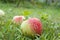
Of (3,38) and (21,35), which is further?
(21,35)

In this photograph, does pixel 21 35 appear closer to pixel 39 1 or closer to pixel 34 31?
pixel 34 31

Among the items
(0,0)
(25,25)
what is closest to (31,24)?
(25,25)

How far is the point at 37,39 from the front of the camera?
6.77ft

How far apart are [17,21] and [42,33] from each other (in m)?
0.47

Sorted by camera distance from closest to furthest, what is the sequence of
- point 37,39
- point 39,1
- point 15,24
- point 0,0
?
point 37,39
point 15,24
point 0,0
point 39,1

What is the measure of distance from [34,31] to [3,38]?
307 millimetres

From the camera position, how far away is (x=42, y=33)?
2.33 metres

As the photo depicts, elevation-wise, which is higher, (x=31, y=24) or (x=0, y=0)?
(x=31, y=24)

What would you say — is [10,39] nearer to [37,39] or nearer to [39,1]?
[37,39]

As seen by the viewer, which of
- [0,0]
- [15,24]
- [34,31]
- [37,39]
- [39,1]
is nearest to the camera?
[37,39]

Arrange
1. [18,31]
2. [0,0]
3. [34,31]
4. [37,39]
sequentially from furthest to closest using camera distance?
[0,0] < [18,31] < [34,31] < [37,39]

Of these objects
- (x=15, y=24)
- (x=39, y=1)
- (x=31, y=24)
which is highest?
(x=31, y=24)

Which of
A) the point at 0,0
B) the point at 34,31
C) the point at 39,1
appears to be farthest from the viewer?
the point at 39,1

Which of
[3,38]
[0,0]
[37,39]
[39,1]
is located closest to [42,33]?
[37,39]
